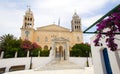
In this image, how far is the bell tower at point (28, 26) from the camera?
44.7 m

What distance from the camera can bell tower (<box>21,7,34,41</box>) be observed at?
44.7m

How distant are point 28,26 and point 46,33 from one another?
290 inches

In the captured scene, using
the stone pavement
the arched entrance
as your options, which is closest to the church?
the arched entrance

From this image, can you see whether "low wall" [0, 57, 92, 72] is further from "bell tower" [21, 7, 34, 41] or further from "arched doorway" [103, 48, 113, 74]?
"bell tower" [21, 7, 34, 41]

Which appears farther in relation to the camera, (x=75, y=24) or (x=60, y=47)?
(x=75, y=24)

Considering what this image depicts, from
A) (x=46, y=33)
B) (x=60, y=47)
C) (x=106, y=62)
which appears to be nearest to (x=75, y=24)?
(x=46, y=33)

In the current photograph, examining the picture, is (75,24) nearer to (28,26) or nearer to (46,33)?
(46,33)

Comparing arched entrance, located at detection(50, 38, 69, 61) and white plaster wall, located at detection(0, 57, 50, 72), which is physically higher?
arched entrance, located at detection(50, 38, 69, 61)

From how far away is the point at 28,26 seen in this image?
4703cm

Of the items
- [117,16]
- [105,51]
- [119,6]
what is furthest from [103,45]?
[117,16]

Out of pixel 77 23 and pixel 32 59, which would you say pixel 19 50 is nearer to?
pixel 32 59

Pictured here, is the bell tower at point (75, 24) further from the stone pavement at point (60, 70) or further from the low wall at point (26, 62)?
the stone pavement at point (60, 70)

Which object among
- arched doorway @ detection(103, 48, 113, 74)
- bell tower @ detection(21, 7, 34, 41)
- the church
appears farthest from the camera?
the church

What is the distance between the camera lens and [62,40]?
94.8ft
